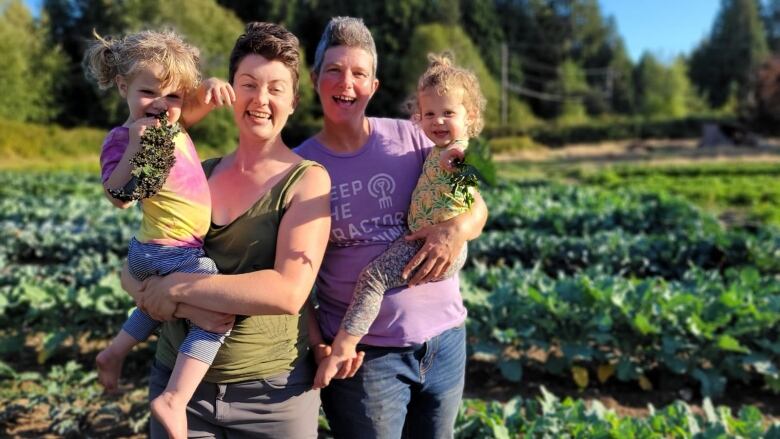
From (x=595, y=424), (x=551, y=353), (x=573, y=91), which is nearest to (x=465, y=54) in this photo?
(x=573, y=91)

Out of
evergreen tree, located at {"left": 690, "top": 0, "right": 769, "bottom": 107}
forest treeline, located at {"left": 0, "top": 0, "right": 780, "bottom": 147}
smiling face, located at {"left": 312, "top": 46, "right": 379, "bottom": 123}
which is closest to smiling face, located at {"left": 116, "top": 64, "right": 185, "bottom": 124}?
smiling face, located at {"left": 312, "top": 46, "right": 379, "bottom": 123}

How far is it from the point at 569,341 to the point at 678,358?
2.37 ft

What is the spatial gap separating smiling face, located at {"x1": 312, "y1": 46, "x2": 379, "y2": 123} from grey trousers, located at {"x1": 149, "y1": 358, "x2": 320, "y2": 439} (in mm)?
799

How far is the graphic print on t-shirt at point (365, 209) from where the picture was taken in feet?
6.93

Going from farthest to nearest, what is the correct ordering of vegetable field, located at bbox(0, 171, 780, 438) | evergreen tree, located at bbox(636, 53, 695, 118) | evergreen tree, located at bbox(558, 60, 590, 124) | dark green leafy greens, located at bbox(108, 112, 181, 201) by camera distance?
evergreen tree, located at bbox(558, 60, 590, 124) < evergreen tree, located at bbox(636, 53, 695, 118) < vegetable field, located at bbox(0, 171, 780, 438) < dark green leafy greens, located at bbox(108, 112, 181, 201)

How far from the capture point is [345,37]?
6.95ft

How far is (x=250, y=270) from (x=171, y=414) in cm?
43

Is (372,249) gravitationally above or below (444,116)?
below

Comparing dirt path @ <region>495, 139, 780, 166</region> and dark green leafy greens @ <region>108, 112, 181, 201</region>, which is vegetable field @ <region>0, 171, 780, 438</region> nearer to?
dark green leafy greens @ <region>108, 112, 181, 201</region>

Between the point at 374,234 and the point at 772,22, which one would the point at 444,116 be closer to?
the point at 374,234

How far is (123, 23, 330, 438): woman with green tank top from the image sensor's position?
1.85 m

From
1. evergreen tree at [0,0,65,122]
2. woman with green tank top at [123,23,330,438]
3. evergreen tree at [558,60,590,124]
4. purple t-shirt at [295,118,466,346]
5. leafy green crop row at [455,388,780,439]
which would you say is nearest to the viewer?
woman with green tank top at [123,23,330,438]

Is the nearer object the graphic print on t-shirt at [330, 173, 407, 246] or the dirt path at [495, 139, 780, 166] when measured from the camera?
the graphic print on t-shirt at [330, 173, 407, 246]

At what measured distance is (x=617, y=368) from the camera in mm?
4695
